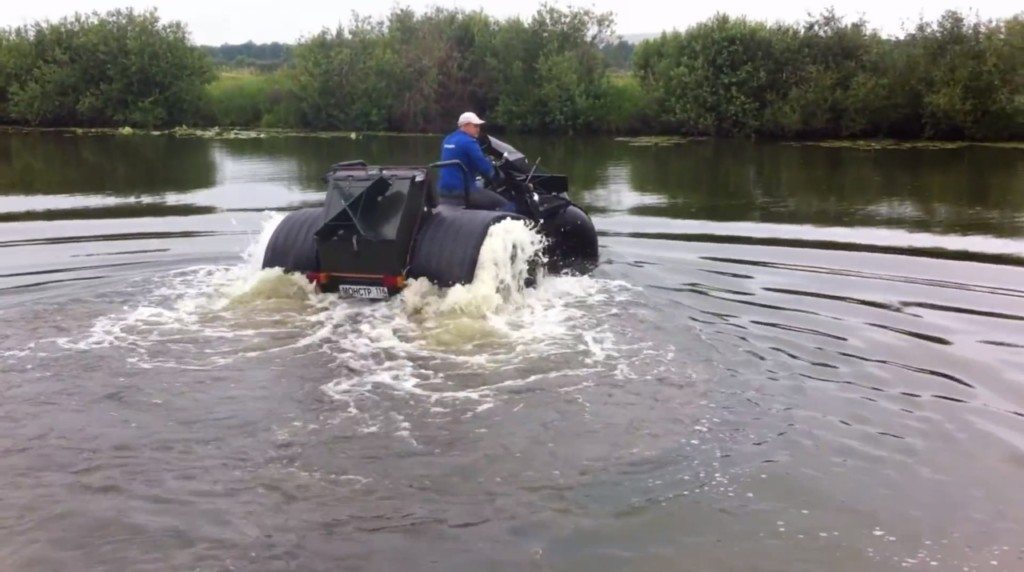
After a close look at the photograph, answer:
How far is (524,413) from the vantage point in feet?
20.7

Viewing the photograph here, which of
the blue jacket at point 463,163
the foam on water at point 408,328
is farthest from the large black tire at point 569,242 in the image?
the blue jacket at point 463,163

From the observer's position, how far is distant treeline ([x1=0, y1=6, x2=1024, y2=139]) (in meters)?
42.4

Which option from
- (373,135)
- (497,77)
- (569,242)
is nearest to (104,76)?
(373,135)

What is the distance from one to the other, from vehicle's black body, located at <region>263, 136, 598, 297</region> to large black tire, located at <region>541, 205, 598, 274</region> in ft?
5.94

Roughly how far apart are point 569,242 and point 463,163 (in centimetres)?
175

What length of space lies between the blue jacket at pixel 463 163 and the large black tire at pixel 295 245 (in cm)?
144

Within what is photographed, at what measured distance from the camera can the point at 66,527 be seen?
15.5ft

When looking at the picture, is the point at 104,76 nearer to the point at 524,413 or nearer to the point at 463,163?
the point at 463,163

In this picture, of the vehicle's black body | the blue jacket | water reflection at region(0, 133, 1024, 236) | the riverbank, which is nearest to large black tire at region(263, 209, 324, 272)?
the vehicle's black body

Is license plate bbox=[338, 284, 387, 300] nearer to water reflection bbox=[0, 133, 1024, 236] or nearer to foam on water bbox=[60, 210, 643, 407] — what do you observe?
foam on water bbox=[60, 210, 643, 407]

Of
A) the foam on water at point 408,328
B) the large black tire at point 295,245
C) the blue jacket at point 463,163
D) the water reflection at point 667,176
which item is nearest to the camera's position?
the foam on water at point 408,328

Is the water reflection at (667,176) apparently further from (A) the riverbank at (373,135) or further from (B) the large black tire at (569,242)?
(B) the large black tire at (569,242)

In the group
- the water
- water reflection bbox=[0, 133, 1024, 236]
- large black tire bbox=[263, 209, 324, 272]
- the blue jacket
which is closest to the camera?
the water

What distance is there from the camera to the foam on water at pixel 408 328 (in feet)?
23.5
